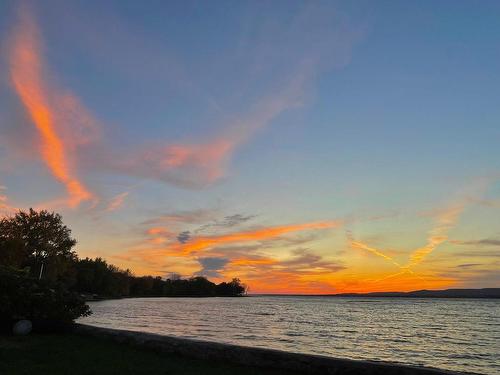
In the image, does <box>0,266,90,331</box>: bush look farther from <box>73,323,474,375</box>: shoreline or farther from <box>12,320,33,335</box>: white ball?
<box>73,323,474,375</box>: shoreline

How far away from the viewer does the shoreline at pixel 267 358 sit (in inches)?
423

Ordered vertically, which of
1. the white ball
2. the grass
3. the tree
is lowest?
the grass

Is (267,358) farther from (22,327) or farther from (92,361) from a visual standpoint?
(22,327)

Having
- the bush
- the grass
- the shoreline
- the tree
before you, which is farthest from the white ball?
the tree

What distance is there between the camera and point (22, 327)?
1739 cm

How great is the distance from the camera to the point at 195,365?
12406 mm

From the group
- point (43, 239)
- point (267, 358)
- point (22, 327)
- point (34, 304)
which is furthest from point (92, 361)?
point (43, 239)

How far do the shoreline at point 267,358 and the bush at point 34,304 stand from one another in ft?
12.5

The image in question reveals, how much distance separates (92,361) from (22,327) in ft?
22.8

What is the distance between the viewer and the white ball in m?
17.3

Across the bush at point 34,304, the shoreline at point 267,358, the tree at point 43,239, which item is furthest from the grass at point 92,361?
the tree at point 43,239

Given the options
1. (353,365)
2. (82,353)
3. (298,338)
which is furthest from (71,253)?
(353,365)

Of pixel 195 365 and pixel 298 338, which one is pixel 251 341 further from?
pixel 195 365

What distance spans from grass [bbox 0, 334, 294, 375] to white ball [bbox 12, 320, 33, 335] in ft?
5.18
